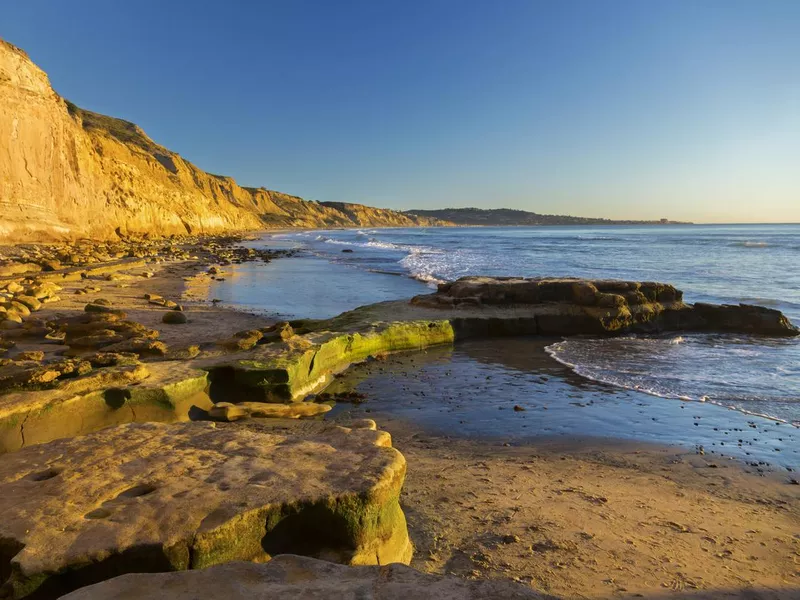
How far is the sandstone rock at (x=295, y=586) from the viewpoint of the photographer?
238 centimetres

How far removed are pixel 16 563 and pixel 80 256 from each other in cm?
2299

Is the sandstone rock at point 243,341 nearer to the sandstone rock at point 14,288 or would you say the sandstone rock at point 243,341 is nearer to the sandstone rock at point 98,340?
the sandstone rock at point 98,340

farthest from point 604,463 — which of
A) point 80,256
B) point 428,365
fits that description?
point 80,256

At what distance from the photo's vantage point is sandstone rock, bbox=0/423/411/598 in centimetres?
288

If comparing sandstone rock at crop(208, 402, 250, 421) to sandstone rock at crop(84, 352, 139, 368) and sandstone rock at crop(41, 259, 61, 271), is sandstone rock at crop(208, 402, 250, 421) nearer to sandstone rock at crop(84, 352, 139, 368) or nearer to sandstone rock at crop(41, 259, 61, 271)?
sandstone rock at crop(84, 352, 139, 368)

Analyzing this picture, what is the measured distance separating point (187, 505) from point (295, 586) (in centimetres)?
119

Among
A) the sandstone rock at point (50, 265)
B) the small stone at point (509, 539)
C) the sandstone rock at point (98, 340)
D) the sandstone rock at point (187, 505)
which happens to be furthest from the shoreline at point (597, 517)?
the sandstone rock at point (50, 265)

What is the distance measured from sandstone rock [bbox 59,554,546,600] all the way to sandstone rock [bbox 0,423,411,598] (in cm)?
47

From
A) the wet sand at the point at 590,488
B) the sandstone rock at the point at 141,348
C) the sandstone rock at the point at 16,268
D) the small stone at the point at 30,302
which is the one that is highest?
the sandstone rock at the point at 16,268

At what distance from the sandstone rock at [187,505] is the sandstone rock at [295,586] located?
18.4 inches

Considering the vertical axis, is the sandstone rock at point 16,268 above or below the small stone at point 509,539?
above

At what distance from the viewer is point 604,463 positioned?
589 cm

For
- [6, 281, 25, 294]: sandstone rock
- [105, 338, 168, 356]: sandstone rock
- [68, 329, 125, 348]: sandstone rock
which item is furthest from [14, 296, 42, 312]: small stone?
[105, 338, 168, 356]: sandstone rock

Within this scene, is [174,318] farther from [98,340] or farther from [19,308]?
[19,308]
